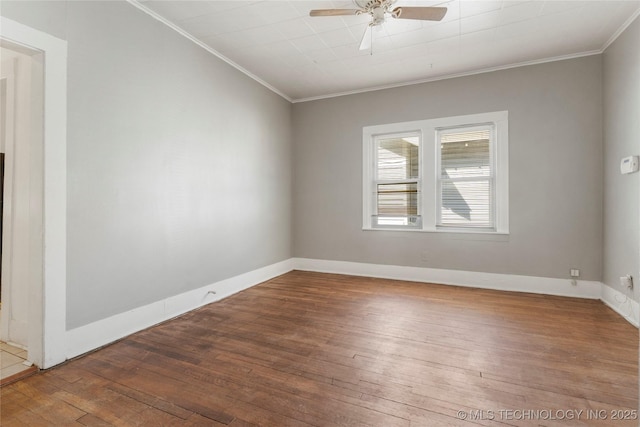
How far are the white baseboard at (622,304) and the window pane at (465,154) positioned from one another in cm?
190

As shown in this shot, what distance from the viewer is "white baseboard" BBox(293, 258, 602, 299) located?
12.4ft

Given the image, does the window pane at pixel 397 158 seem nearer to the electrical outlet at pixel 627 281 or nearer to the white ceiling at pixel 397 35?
the white ceiling at pixel 397 35

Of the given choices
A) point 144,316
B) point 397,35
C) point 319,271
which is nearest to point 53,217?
point 144,316

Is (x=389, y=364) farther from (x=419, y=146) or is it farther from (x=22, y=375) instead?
(x=419, y=146)

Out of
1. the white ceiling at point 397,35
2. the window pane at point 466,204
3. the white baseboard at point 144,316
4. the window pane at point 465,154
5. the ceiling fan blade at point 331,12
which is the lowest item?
the white baseboard at point 144,316

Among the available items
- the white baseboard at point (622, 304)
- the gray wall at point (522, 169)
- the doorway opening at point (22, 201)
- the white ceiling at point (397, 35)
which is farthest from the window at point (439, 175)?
the doorway opening at point (22, 201)

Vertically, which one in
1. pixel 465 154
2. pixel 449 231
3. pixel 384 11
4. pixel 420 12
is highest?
pixel 384 11

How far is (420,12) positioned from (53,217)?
3.16m

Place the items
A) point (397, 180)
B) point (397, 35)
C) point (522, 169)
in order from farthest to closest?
point (397, 180), point (522, 169), point (397, 35)

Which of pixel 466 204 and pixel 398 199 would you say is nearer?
pixel 466 204

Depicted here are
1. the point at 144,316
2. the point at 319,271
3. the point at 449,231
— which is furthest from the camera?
the point at 319,271

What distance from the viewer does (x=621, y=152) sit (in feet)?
10.5

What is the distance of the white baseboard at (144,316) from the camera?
7.63 ft

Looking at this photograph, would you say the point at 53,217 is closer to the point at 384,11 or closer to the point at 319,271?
the point at 384,11
